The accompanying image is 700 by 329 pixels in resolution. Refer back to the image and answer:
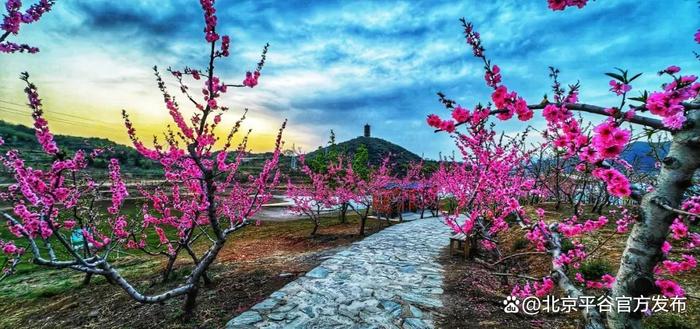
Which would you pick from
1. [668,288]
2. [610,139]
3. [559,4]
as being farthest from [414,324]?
[559,4]

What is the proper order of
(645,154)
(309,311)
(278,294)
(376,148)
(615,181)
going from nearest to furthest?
(615,181)
(309,311)
(278,294)
(645,154)
(376,148)

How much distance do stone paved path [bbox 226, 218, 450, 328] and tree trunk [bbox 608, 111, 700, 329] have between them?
320 centimetres

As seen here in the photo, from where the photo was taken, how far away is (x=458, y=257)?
9.46 metres

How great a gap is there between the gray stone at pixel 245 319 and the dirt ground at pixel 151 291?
16 cm

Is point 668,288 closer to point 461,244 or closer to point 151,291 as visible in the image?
point 461,244

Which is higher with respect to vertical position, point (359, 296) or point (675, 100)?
point (675, 100)

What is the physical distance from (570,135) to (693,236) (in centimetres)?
246

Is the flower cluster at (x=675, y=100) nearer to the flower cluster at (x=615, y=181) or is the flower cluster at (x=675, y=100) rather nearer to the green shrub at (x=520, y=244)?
the flower cluster at (x=615, y=181)

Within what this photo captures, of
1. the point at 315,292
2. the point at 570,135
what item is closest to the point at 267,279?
the point at 315,292

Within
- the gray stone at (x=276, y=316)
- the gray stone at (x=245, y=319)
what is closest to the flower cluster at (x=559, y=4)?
the gray stone at (x=276, y=316)

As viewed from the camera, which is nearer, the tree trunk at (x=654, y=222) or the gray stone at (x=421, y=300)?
the tree trunk at (x=654, y=222)

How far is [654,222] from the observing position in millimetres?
2184

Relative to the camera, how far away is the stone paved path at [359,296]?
16.3 ft

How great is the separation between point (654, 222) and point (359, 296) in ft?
16.1
